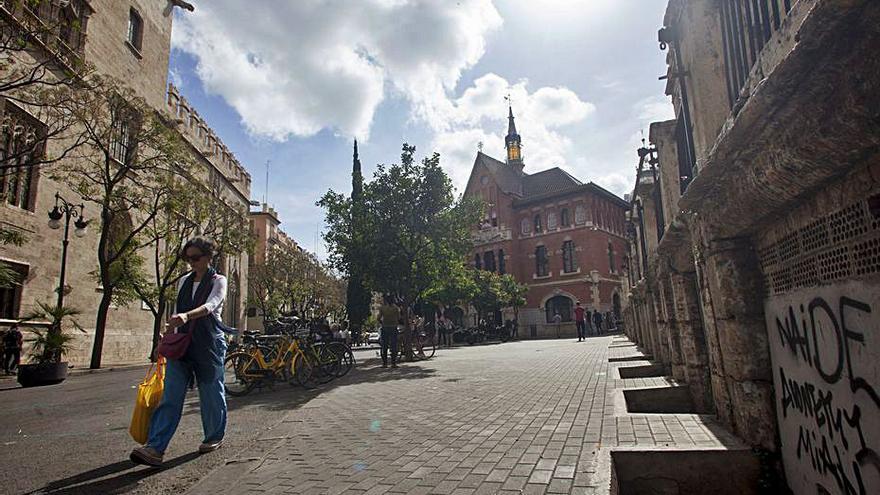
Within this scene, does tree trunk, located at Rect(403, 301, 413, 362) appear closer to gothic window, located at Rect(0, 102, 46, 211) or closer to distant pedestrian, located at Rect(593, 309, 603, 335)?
gothic window, located at Rect(0, 102, 46, 211)

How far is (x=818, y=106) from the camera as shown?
176cm

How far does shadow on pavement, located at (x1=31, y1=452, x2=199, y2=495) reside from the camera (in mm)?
3334

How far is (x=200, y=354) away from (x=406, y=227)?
12.2m

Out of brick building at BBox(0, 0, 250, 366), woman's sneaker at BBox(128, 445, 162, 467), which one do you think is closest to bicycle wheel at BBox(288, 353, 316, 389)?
woman's sneaker at BBox(128, 445, 162, 467)

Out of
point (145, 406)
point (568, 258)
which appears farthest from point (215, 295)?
point (568, 258)

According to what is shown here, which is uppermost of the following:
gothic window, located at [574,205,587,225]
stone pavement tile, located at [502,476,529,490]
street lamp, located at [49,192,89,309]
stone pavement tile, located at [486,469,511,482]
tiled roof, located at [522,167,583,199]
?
tiled roof, located at [522,167,583,199]

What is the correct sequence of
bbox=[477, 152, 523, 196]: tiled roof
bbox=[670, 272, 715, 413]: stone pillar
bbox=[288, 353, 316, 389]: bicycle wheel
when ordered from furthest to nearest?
1. bbox=[477, 152, 523, 196]: tiled roof
2. bbox=[288, 353, 316, 389]: bicycle wheel
3. bbox=[670, 272, 715, 413]: stone pillar

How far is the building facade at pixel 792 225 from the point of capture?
5.48ft

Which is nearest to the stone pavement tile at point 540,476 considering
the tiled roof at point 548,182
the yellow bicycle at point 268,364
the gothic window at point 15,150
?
the yellow bicycle at point 268,364

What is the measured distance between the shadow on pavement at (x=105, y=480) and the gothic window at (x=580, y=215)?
41.4m

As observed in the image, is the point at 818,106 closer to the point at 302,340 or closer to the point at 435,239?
the point at 302,340

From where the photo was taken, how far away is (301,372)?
923cm

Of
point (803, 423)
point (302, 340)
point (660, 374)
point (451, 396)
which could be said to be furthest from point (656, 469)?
point (302, 340)

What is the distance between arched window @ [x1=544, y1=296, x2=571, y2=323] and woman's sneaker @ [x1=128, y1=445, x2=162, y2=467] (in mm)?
40516
